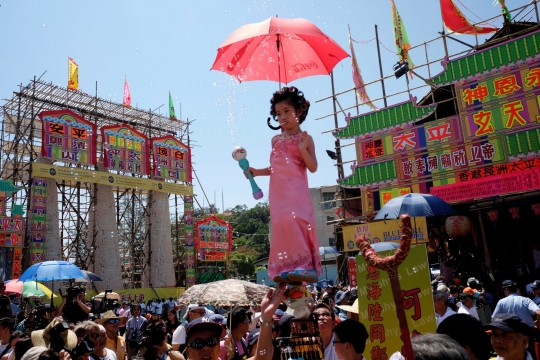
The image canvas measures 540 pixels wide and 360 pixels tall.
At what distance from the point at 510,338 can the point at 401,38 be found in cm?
1468

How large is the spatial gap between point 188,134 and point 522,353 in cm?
2932

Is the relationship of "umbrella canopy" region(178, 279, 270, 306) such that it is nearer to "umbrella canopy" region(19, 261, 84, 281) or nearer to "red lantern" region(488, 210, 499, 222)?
"umbrella canopy" region(19, 261, 84, 281)

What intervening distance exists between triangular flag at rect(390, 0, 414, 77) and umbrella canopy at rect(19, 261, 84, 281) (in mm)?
12227

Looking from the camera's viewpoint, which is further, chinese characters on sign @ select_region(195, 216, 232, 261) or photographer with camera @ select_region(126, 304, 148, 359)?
chinese characters on sign @ select_region(195, 216, 232, 261)

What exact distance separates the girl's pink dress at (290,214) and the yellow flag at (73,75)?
24.1 metres

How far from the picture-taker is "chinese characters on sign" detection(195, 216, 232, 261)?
2894 cm

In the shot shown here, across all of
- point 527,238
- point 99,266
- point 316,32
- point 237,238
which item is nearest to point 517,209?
point 527,238

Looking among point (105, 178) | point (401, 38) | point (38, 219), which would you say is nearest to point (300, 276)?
point (401, 38)

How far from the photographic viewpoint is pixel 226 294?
5.49 metres

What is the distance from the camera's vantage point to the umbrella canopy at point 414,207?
701 centimetres

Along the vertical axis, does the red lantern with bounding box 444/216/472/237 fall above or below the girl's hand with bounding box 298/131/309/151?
below

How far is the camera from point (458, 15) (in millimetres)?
14508

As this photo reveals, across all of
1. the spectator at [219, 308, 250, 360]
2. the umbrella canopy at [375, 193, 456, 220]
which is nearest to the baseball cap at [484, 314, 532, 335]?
the spectator at [219, 308, 250, 360]

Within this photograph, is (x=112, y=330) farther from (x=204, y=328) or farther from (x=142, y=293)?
(x=142, y=293)
